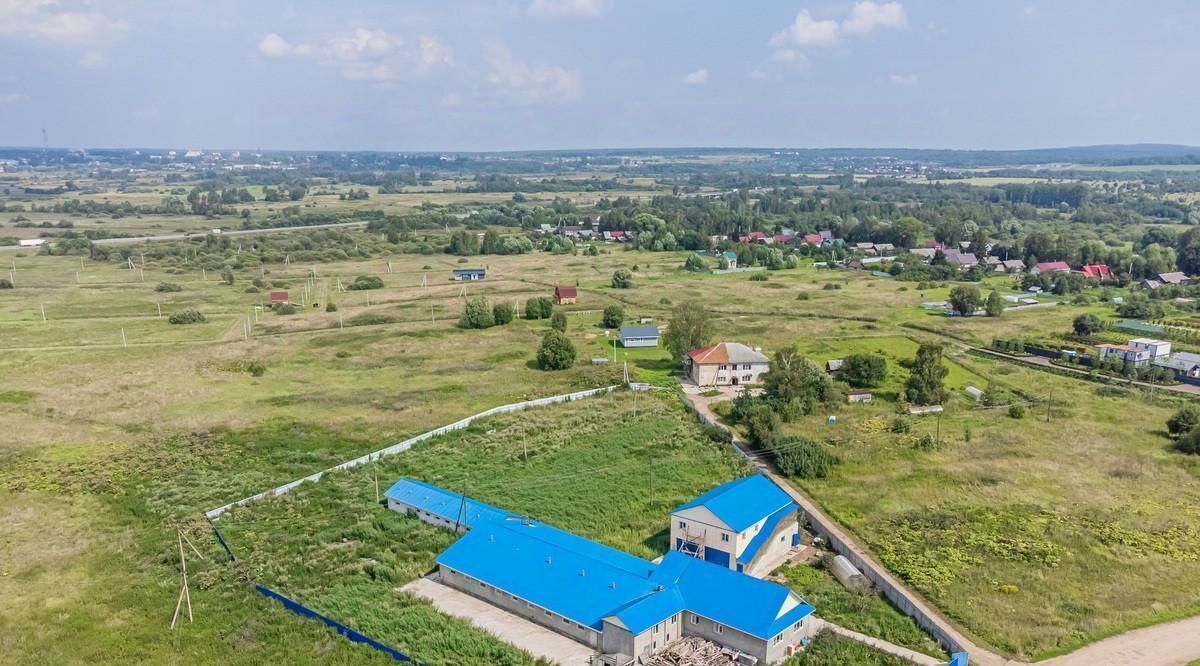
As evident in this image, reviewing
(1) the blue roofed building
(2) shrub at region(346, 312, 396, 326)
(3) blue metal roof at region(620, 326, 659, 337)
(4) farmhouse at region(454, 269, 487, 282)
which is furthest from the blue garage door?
(4) farmhouse at region(454, 269, 487, 282)

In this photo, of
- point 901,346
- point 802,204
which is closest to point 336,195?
point 802,204

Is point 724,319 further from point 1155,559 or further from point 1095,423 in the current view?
point 1155,559

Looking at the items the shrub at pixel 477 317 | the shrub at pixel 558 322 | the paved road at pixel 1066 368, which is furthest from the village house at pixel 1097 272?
the shrub at pixel 477 317

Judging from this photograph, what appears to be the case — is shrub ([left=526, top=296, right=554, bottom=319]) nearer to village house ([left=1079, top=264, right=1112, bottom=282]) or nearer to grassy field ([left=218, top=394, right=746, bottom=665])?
grassy field ([left=218, top=394, right=746, bottom=665])

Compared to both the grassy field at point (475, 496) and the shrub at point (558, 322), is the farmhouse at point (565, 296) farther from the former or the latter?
the grassy field at point (475, 496)

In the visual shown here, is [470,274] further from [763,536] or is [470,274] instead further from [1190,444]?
[1190,444]

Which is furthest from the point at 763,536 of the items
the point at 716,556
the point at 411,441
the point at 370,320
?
the point at 370,320
